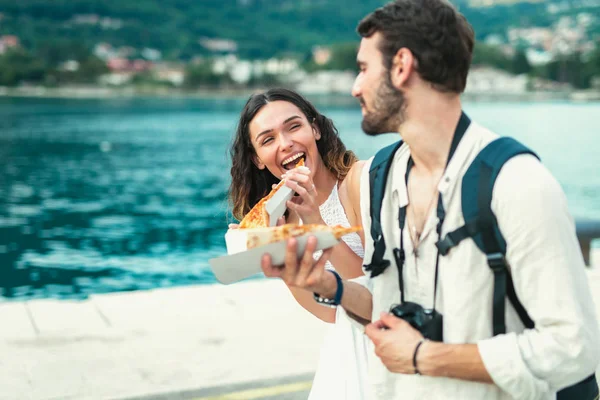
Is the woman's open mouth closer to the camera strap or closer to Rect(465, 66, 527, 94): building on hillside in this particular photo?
the camera strap

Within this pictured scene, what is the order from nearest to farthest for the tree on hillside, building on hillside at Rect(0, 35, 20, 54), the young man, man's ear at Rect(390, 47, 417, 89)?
the young man < man's ear at Rect(390, 47, 417, 89) < building on hillside at Rect(0, 35, 20, 54) < the tree on hillside

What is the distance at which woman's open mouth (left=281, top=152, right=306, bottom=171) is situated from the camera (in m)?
2.80

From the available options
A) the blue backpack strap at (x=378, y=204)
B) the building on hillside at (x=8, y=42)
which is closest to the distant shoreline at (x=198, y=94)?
the building on hillside at (x=8, y=42)

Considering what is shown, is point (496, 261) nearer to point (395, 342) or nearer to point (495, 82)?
point (395, 342)

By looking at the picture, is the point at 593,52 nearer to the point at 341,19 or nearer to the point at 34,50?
the point at 341,19

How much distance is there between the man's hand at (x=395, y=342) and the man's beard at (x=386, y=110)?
43 cm

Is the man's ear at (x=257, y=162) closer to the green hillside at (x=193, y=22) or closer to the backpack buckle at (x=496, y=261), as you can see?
the backpack buckle at (x=496, y=261)

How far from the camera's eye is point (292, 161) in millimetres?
2820

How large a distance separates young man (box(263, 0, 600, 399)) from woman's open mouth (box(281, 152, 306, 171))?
0.93m

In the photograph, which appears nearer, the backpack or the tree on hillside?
the backpack

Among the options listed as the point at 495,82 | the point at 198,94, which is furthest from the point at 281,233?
the point at 495,82

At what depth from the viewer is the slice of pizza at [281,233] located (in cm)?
175

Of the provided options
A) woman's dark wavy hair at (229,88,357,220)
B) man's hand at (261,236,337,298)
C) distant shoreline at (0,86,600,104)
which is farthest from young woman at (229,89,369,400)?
distant shoreline at (0,86,600,104)

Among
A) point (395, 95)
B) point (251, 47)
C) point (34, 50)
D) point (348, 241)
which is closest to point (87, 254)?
point (348, 241)
